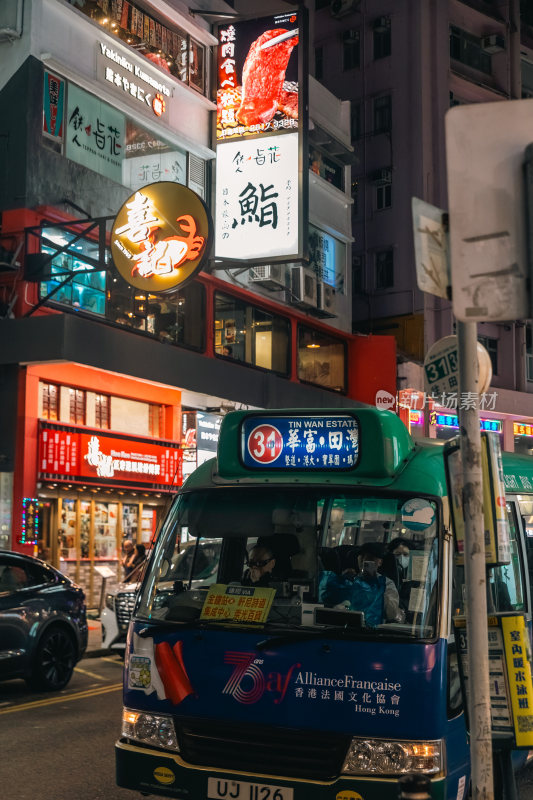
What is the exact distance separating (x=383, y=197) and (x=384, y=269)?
8.17ft

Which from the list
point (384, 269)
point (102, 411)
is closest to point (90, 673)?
point (102, 411)

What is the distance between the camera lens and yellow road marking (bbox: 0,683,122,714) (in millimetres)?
10371

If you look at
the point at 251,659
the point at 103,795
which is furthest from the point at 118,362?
the point at 251,659

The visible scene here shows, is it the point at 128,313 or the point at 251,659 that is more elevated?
the point at 128,313

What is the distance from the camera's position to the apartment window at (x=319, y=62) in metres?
36.6

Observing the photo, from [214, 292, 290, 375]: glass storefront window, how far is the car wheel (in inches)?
503

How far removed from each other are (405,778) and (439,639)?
1352 mm

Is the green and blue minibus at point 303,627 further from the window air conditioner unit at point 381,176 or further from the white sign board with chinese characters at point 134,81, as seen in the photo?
the window air conditioner unit at point 381,176

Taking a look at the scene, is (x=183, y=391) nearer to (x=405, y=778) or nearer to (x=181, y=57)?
(x=181, y=57)

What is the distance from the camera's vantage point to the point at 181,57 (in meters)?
23.4

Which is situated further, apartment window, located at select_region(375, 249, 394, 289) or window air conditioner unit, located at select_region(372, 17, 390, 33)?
window air conditioner unit, located at select_region(372, 17, 390, 33)

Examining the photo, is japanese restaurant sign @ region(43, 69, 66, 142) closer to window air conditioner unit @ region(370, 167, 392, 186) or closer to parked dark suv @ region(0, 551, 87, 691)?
parked dark suv @ region(0, 551, 87, 691)

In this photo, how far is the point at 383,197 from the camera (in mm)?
34438

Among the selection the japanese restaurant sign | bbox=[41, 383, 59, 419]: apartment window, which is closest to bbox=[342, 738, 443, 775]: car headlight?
bbox=[41, 383, 59, 419]: apartment window
